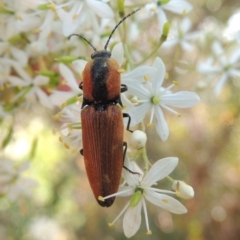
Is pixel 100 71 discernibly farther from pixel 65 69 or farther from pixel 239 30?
pixel 239 30

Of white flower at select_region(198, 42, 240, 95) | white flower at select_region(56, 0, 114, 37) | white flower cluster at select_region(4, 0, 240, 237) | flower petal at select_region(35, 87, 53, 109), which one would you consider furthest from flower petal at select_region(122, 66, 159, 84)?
white flower at select_region(198, 42, 240, 95)

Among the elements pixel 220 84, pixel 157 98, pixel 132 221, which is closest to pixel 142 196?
pixel 132 221

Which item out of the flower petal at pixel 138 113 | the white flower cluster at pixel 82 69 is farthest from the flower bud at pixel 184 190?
the flower petal at pixel 138 113

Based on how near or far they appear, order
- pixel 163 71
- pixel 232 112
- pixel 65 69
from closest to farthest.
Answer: pixel 163 71 → pixel 65 69 → pixel 232 112

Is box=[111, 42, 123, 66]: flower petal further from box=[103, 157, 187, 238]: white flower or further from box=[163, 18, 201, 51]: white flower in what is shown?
box=[163, 18, 201, 51]: white flower

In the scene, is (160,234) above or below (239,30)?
below

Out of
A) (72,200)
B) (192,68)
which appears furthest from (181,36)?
(72,200)

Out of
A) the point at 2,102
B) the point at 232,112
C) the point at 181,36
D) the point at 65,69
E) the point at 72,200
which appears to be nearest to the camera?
the point at 65,69
